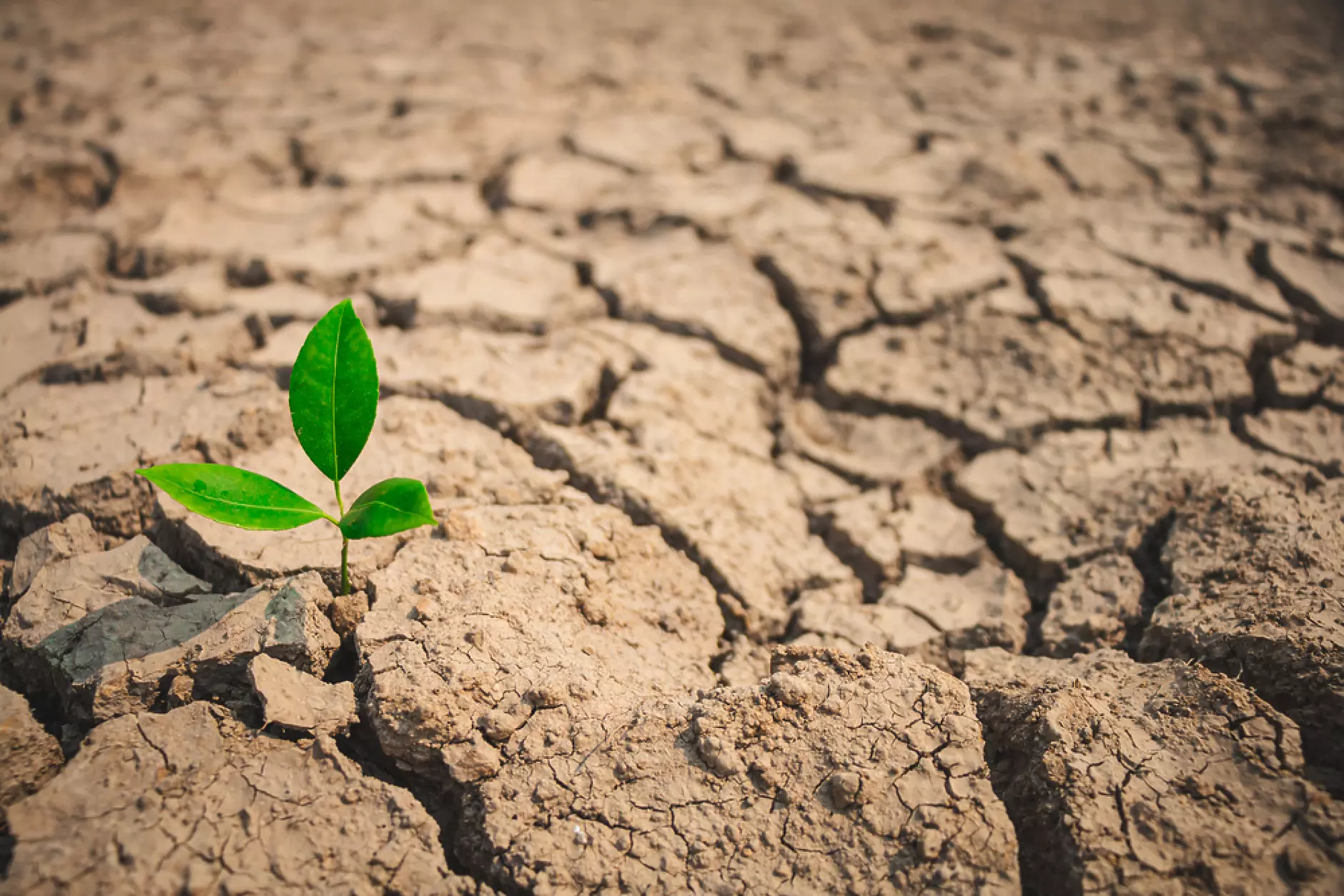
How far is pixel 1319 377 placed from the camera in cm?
194

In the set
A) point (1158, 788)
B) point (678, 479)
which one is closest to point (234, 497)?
point (678, 479)

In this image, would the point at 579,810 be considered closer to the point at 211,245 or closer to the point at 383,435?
the point at 383,435

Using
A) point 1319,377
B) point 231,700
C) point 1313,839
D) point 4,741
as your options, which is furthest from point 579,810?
point 1319,377

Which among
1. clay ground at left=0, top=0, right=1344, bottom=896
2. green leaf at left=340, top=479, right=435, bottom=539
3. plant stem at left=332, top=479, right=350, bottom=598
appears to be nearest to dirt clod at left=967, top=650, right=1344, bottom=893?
clay ground at left=0, top=0, right=1344, bottom=896

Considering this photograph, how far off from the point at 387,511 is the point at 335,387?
20 cm

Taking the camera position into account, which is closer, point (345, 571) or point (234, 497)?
point (234, 497)

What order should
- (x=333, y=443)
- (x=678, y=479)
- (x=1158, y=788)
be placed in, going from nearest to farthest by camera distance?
(x=1158, y=788), (x=333, y=443), (x=678, y=479)

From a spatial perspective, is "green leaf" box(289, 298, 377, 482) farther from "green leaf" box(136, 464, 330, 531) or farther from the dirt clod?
the dirt clod

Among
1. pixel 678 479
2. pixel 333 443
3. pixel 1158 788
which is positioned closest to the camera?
pixel 1158 788

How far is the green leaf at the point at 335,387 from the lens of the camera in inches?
44.9

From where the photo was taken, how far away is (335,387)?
3.77 feet

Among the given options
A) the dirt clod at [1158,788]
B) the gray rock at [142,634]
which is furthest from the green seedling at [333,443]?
the dirt clod at [1158,788]

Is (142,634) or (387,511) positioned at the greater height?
(387,511)

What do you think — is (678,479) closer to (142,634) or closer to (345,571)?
(345,571)
